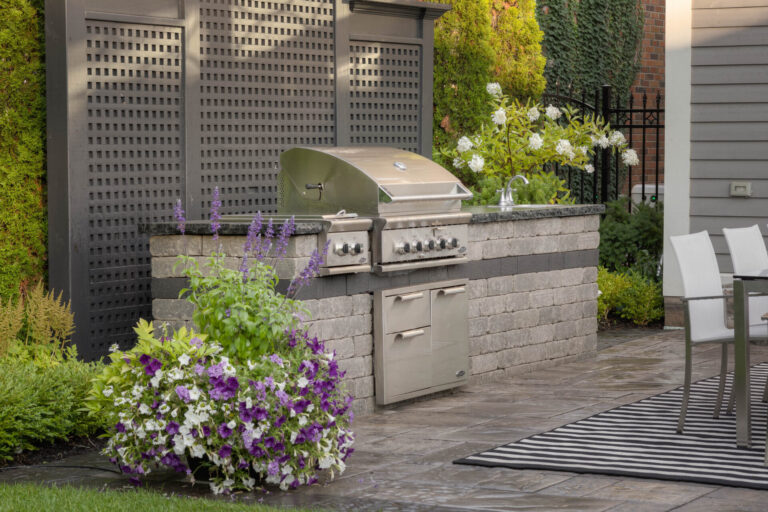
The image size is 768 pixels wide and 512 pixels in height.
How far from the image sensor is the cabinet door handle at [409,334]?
683 cm

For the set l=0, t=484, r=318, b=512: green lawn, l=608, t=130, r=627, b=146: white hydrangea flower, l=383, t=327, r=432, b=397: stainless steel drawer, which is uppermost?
l=608, t=130, r=627, b=146: white hydrangea flower

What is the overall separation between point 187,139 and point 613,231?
5.51 metres

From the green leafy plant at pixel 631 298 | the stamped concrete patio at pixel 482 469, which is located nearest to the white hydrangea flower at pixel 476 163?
the green leafy plant at pixel 631 298

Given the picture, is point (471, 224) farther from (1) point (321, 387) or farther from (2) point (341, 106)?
(1) point (321, 387)

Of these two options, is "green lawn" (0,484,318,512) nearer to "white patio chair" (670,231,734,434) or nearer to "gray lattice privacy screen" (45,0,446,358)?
"gray lattice privacy screen" (45,0,446,358)

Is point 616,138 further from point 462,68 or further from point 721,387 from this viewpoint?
point 721,387

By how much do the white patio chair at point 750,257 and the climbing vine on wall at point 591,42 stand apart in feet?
22.9

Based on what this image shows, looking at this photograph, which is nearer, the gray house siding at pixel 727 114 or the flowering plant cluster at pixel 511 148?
the gray house siding at pixel 727 114

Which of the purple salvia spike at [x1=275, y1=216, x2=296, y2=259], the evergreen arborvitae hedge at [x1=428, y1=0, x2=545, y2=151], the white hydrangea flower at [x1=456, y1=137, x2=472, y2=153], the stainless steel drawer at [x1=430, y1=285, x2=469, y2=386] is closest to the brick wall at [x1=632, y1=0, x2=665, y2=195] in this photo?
the evergreen arborvitae hedge at [x1=428, y1=0, x2=545, y2=151]

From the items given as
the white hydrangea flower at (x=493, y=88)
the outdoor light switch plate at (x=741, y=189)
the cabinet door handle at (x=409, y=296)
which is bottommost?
the cabinet door handle at (x=409, y=296)

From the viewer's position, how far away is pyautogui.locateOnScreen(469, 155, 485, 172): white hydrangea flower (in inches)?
375

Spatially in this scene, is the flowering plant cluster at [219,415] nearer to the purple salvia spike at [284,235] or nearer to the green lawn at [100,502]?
the green lawn at [100,502]

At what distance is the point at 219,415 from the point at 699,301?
268cm

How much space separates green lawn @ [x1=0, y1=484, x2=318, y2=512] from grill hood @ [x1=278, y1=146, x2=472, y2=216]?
97.9 inches
